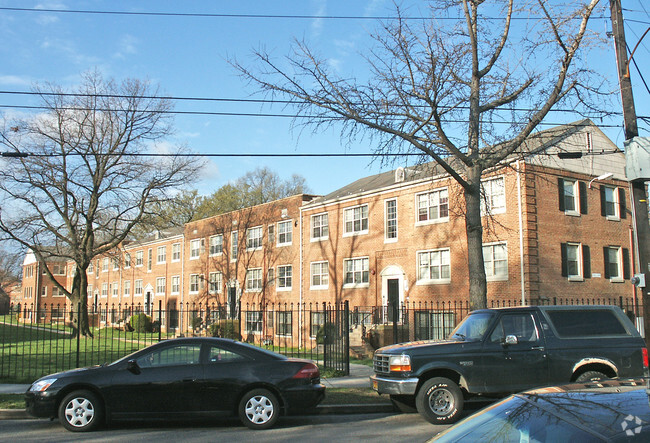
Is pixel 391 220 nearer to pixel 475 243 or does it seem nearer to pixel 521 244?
pixel 521 244

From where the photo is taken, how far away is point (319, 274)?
36375mm

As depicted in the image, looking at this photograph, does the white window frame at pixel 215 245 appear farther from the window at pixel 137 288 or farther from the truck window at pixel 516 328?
the truck window at pixel 516 328

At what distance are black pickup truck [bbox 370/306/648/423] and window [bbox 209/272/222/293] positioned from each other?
1469 inches

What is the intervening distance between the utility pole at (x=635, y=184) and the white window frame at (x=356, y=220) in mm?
20817

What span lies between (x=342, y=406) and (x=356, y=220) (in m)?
22.7

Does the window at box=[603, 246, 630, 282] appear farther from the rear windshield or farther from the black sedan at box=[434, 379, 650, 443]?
the black sedan at box=[434, 379, 650, 443]

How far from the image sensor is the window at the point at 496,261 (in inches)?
1006

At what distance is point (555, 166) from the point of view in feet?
85.6

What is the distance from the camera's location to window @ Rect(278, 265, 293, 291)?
128 feet

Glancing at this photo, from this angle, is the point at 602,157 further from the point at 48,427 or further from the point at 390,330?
the point at 48,427

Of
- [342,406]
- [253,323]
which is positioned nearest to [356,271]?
[253,323]

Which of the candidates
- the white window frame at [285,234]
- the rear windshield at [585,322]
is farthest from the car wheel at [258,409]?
the white window frame at [285,234]

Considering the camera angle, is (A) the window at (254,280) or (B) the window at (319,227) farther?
(A) the window at (254,280)

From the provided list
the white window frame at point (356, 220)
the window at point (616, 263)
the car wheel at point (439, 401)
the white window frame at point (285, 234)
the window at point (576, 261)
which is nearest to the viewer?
the car wheel at point (439, 401)
